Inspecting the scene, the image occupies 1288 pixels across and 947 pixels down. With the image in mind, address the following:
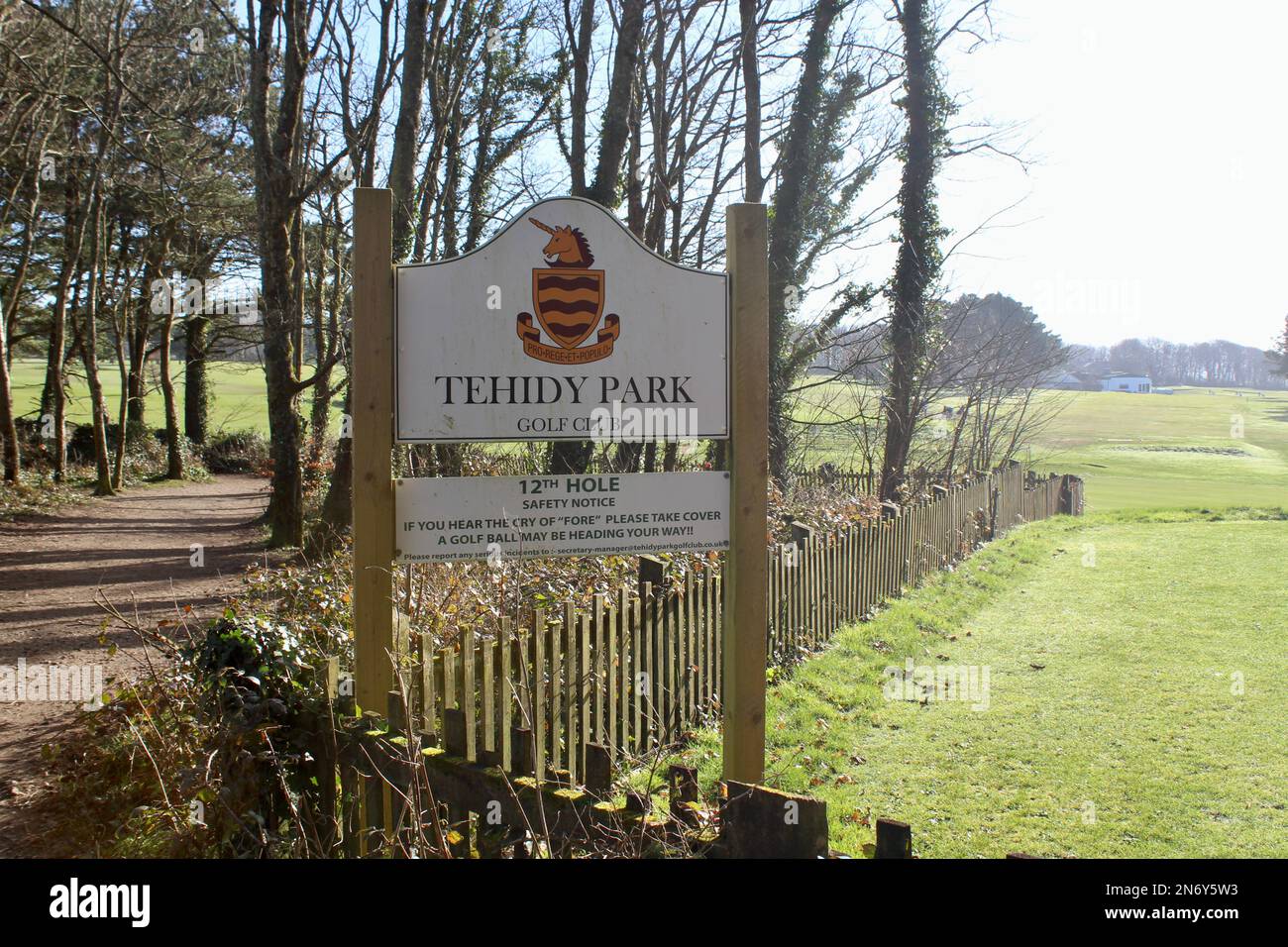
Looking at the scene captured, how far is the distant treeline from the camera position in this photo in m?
81.1

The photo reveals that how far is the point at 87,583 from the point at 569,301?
9.67 m

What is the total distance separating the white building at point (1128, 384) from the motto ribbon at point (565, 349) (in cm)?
10265

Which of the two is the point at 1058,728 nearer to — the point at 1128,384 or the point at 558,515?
the point at 558,515

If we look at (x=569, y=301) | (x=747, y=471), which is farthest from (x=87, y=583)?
(x=747, y=471)

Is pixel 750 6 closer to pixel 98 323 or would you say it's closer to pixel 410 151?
pixel 410 151

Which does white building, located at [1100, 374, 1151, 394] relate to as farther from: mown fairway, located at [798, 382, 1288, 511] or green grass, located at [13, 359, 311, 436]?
green grass, located at [13, 359, 311, 436]

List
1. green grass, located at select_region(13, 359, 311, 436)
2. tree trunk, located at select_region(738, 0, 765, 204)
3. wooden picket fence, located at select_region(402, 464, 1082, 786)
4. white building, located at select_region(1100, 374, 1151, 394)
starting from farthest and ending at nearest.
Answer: white building, located at select_region(1100, 374, 1151, 394) < green grass, located at select_region(13, 359, 311, 436) < tree trunk, located at select_region(738, 0, 765, 204) < wooden picket fence, located at select_region(402, 464, 1082, 786)

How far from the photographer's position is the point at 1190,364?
88.0 meters

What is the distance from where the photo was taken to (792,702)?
22.2ft

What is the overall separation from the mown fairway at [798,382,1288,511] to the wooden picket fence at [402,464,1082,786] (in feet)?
24.0

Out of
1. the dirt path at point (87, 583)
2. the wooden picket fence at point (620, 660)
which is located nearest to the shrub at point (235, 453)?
the dirt path at point (87, 583)

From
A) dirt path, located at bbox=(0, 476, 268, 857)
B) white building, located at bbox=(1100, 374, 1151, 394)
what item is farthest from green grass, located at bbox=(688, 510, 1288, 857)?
white building, located at bbox=(1100, 374, 1151, 394)

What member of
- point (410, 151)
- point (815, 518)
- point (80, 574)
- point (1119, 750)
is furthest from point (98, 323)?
point (1119, 750)

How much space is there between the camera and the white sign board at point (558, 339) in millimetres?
3951
